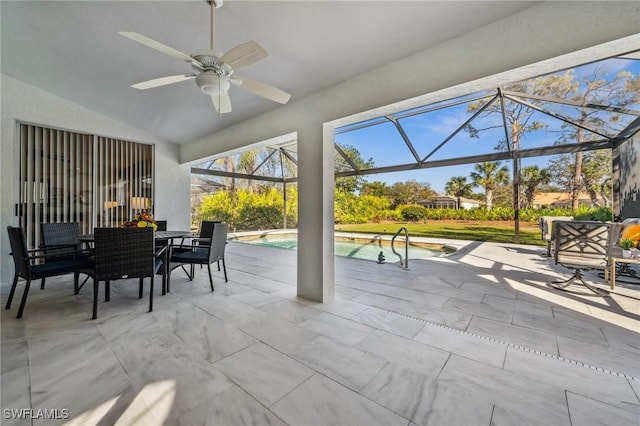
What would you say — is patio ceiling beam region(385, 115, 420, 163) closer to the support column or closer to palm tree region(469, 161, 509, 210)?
the support column

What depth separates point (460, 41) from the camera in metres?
2.14

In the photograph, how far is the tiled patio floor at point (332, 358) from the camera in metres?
1.47

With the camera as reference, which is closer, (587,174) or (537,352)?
(537,352)

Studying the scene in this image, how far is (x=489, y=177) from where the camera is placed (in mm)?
9383

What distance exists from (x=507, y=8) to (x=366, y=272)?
3806 mm

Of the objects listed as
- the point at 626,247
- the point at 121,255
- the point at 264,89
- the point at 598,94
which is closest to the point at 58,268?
the point at 121,255

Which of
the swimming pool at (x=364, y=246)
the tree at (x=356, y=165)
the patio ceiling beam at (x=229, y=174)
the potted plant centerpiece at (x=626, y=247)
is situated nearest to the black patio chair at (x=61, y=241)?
the patio ceiling beam at (x=229, y=174)

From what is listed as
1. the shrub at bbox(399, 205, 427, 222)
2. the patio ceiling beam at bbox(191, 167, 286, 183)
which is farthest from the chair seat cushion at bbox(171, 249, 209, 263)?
the shrub at bbox(399, 205, 427, 222)

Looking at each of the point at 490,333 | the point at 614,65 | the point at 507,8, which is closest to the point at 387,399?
the point at 490,333

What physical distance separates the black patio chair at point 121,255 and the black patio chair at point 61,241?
3.27ft

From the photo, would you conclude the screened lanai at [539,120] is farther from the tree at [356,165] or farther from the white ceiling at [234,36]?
the tree at [356,165]

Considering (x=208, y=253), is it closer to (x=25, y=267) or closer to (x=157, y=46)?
(x=25, y=267)

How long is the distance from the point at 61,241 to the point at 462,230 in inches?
467
